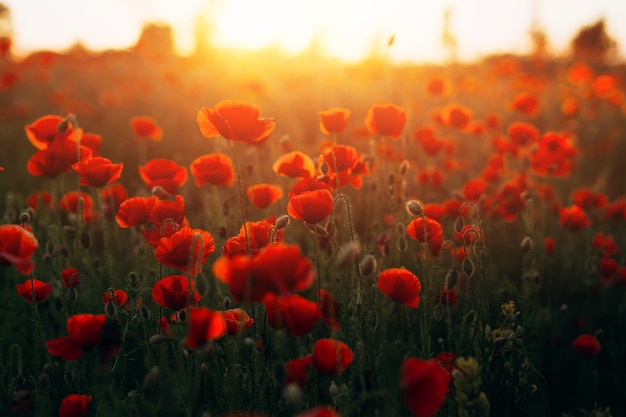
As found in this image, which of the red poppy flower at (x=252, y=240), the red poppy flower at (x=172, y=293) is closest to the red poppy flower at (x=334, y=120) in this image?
the red poppy flower at (x=252, y=240)

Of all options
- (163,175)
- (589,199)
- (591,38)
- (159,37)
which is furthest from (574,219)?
(591,38)

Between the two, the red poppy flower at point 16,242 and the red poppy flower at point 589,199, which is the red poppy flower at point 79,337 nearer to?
the red poppy flower at point 16,242

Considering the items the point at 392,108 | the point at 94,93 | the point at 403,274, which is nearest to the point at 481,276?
the point at 403,274

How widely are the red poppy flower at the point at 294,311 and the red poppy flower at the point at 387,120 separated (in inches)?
56.6

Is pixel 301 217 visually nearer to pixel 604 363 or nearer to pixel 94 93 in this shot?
pixel 604 363

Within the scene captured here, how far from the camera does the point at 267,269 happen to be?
121 centimetres

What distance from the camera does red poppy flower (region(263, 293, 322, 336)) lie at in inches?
54.9

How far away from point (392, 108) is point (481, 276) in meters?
1.00

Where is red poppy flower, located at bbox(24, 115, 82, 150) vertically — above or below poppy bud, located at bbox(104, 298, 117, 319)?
above

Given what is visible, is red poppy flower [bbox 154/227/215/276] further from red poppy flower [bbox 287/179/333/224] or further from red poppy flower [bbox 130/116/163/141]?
red poppy flower [bbox 130/116/163/141]

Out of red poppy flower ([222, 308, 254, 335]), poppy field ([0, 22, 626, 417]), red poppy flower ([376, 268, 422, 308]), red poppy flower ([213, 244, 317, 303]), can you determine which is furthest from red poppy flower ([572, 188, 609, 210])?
red poppy flower ([213, 244, 317, 303])

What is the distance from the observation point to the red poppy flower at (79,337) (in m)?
1.57

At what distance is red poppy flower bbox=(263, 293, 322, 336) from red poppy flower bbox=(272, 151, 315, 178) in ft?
3.21

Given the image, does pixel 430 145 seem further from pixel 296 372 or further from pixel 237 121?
pixel 296 372
